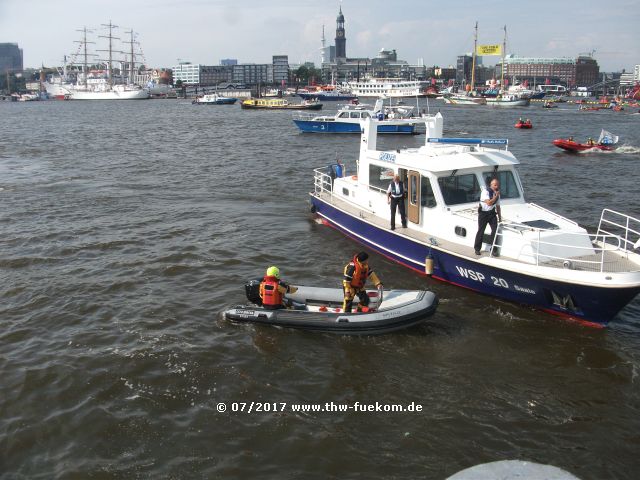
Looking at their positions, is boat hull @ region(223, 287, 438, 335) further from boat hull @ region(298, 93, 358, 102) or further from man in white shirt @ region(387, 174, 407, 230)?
boat hull @ region(298, 93, 358, 102)

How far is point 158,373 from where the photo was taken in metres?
10.6

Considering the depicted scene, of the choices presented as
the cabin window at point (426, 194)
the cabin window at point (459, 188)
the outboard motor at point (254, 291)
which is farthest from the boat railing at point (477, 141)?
the outboard motor at point (254, 291)

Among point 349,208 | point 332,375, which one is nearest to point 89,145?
point 349,208

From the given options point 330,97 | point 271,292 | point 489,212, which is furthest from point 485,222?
point 330,97

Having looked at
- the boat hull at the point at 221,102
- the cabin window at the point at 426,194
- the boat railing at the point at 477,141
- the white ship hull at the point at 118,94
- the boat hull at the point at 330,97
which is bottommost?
the cabin window at the point at 426,194

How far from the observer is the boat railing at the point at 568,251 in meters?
11.8

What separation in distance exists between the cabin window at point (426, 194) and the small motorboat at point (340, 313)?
3.28 metres

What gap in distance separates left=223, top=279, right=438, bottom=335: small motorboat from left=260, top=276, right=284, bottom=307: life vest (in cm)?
19

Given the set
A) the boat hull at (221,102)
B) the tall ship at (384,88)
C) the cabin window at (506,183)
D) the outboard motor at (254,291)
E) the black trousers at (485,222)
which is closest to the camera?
the outboard motor at (254,291)

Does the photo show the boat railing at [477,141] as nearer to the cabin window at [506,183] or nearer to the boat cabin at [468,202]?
Answer: the boat cabin at [468,202]

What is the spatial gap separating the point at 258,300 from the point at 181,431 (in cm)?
416

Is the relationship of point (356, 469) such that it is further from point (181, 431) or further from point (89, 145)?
point (89, 145)

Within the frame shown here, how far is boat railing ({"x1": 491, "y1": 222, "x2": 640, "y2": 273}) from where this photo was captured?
11.8m

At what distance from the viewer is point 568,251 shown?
1258 centimetres
